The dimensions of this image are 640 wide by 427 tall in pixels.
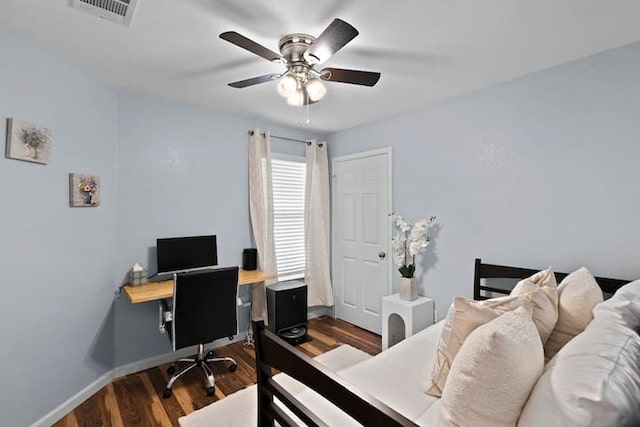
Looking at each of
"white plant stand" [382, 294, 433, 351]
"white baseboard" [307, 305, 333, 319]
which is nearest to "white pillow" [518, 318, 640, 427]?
"white plant stand" [382, 294, 433, 351]

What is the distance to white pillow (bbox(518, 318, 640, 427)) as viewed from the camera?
2.37 ft

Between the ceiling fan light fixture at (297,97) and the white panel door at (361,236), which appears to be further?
the white panel door at (361,236)

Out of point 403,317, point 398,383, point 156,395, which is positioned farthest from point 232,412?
point 403,317

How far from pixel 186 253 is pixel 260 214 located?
3.01 feet

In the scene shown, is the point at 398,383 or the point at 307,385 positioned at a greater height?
the point at 307,385

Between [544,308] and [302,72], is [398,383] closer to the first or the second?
[544,308]

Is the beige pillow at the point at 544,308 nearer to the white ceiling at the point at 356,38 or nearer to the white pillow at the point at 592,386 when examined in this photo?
the white pillow at the point at 592,386

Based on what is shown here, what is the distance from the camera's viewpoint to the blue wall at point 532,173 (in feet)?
6.51

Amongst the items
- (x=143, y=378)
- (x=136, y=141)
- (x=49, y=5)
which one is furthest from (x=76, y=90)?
(x=143, y=378)

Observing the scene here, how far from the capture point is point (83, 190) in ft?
7.67

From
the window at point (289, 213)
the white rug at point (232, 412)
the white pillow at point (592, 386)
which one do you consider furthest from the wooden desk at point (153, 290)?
the white pillow at point (592, 386)

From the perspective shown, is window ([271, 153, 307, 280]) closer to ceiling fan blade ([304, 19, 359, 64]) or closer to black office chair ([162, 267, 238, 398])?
black office chair ([162, 267, 238, 398])

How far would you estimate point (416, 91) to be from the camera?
2.72 m

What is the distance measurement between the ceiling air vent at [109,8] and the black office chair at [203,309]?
1.70m
